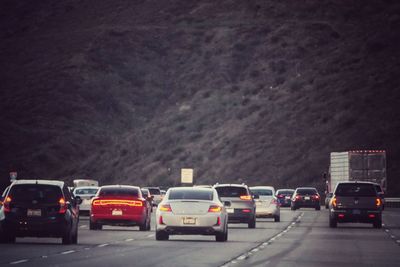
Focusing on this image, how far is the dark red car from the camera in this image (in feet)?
127

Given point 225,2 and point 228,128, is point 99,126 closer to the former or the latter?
point 228,128

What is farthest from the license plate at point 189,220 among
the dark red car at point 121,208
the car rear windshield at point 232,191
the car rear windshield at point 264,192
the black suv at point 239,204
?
the car rear windshield at point 264,192

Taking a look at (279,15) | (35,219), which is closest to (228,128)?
(279,15)

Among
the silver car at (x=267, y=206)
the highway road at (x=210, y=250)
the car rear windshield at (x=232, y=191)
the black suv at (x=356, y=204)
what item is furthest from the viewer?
the silver car at (x=267, y=206)

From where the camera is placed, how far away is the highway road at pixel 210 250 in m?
22.6

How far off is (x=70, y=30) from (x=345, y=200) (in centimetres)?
11362

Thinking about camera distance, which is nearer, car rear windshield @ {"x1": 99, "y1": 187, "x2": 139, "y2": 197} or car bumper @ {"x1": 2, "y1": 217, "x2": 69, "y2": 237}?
car bumper @ {"x1": 2, "y1": 217, "x2": 69, "y2": 237}

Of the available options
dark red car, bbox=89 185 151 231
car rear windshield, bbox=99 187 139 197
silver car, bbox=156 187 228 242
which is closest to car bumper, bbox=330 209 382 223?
dark red car, bbox=89 185 151 231

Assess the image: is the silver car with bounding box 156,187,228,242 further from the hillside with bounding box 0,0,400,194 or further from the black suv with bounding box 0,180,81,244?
the hillside with bounding box 0,0,400,194

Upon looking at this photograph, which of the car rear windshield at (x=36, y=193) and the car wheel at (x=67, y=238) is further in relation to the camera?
the car wheel at (x=67, y=238)

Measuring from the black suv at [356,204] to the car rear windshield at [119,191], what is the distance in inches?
346

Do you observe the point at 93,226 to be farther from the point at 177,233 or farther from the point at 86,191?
the point at 86,191

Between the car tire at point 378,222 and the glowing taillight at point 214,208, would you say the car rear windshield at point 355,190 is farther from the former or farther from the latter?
the glowing taillight at point 214,208

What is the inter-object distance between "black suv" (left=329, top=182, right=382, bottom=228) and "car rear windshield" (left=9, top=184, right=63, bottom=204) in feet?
57.9
